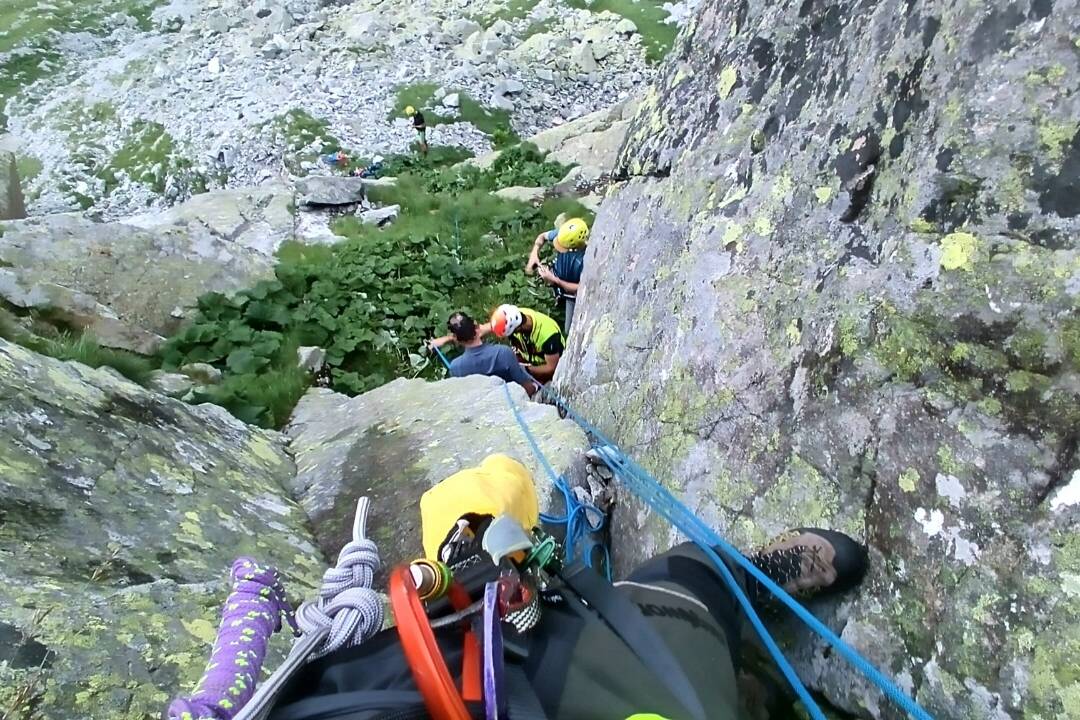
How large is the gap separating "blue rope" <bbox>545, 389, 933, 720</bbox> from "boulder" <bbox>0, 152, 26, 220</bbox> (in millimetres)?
15363

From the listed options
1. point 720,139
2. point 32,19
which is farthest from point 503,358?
point 32,19

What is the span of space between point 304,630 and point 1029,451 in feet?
8.73

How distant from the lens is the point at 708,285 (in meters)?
Answer: 4.44

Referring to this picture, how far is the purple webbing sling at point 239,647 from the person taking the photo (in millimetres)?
1695

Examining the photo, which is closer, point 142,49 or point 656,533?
point 656,533

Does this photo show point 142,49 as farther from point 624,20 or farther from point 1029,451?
point 1029,451

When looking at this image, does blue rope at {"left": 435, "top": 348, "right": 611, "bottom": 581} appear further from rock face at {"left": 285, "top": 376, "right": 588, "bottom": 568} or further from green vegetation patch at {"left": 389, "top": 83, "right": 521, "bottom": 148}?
green vegetation patch at {"left": 389, "top": 83, "right": 521, "bottom": 148}

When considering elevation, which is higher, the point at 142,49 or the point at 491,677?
the point at 491,677

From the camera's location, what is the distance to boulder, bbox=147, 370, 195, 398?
627 centimetres

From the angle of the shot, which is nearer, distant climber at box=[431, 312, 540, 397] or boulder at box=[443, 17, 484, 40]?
distant climber at box=[431, 312, 540, 397]

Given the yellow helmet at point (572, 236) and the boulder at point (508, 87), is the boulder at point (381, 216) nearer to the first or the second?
the yellow helmet at point (572, 236)

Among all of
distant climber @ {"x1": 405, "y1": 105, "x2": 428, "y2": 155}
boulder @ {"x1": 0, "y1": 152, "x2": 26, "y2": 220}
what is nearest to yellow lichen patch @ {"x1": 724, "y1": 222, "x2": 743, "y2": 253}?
boulder @ {"x1": 0, "y1": 152, "x2": 26, "y2": 220}

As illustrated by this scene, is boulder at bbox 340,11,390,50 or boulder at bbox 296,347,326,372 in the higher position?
boulder at bbox 340,11,390,50

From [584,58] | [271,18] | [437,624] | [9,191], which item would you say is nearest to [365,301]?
[437,624]
